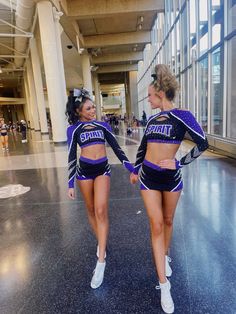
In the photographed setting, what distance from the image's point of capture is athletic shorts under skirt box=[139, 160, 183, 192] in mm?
1974

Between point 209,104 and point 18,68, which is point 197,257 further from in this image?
point 18,68

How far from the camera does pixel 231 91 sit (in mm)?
7641

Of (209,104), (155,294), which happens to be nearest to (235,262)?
(155,294)

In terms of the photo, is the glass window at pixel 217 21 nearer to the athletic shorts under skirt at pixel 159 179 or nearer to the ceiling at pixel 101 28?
the ceiling at pixel 101 28

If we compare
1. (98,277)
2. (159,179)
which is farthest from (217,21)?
(98,277)

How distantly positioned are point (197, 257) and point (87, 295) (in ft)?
3.93

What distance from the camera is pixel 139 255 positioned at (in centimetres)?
276

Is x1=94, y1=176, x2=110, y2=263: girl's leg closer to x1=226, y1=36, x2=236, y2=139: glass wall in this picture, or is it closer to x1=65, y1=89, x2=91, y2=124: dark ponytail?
x1=65, y1=89, x2=91, y2=124: dark ponytail

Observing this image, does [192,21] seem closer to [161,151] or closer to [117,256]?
[161,151]

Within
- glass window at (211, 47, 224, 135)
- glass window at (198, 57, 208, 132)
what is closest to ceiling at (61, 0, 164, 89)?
glass window at (198, 57, 208, 132)

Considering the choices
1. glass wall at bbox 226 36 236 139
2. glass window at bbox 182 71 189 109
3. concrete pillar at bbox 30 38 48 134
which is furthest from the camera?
concrete pillar at bbox 30 38 48 134

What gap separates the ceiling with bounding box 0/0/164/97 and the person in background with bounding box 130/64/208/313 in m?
12.9

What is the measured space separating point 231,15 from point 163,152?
725cm

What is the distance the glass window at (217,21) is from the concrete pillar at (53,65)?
299 inches
